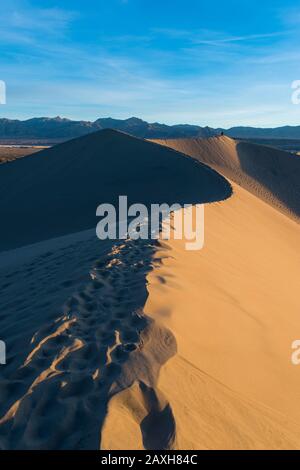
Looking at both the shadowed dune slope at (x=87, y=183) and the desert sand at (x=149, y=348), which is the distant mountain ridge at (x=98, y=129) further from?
the desert sand at (x=149, y=348)

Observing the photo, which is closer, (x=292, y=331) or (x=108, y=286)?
(x=108, y=286)

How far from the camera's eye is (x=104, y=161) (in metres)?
21.2

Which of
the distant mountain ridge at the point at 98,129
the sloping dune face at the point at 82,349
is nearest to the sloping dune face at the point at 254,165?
the sloping dune face at the point at 82,349

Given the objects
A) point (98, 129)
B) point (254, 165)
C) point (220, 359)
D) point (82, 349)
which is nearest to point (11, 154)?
point (254, 165)

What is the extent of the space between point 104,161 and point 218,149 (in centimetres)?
980

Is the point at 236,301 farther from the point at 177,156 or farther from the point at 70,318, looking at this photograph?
the point at 177,156

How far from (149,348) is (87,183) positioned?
51.9 ft

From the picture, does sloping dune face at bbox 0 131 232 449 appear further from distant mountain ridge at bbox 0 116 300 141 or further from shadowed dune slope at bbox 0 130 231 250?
distant mountain ridge at bbox 0 116 300 141

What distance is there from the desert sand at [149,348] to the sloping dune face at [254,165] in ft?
50.5

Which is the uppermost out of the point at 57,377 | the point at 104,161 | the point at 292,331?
the point at 104,161

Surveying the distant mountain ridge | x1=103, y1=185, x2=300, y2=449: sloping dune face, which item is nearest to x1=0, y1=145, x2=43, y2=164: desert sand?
x1=103, y1=185, x2=300, y2=449: sloping dune face

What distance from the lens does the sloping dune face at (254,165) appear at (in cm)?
2311

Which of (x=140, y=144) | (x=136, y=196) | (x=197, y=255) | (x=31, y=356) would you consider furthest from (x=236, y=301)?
(x=140, y=144)

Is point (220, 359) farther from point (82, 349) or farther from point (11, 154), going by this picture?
point (11, 154)
